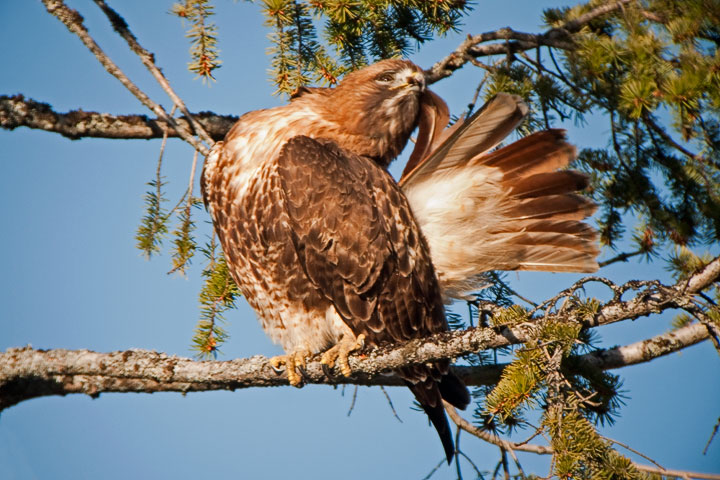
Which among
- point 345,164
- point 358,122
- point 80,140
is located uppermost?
point 80,140

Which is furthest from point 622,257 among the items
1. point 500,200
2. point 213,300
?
point 213,300

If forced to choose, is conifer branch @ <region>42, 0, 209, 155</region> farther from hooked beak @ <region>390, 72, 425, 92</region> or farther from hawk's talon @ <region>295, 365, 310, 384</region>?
hawk's talon @ <region>295, 365, 310, 384</region>

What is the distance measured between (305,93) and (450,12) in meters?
1.02

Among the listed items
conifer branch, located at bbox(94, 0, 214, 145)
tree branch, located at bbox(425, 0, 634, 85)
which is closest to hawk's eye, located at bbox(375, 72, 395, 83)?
tree branch, located at bbox(425, 0, 634, 85)

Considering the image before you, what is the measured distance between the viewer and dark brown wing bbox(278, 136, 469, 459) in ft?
9.85

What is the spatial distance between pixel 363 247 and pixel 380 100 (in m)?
0.89

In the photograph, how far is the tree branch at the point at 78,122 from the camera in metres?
3.54

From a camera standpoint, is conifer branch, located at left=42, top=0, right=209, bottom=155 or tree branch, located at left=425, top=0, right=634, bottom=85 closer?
conifer branch, located at left=42, top=0, right=209, bottom=155

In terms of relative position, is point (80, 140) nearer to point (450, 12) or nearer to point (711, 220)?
point (450, 12)

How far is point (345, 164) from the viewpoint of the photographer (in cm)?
314

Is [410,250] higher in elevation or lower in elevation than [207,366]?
higher

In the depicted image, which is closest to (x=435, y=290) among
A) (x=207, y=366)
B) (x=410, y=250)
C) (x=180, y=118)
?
(x=410, y=250)

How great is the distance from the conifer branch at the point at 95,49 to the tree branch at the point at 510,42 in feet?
5.18

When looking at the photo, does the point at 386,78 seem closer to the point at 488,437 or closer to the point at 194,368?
the point at 194,368
